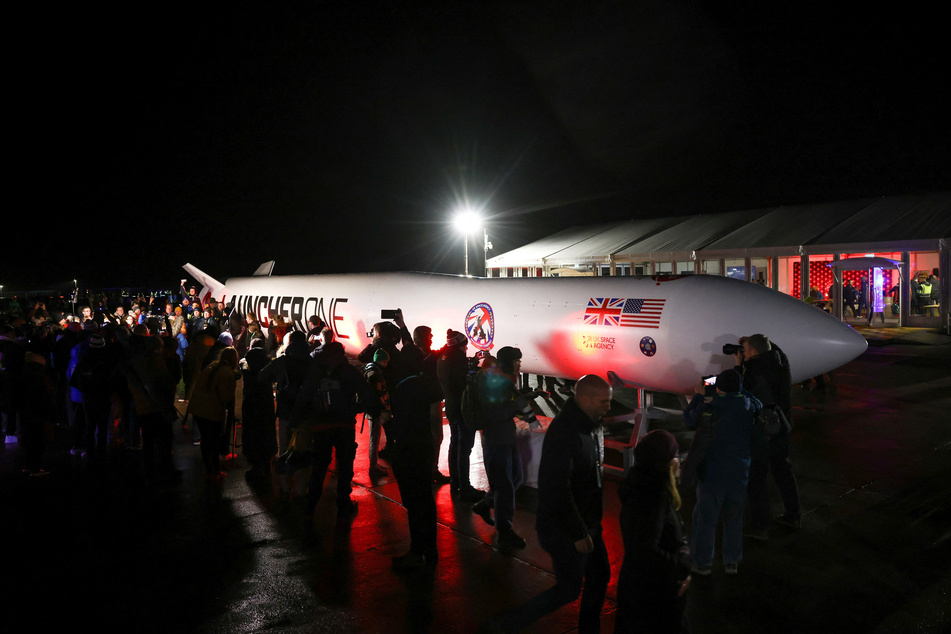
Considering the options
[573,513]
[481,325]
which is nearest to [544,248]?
[481,325]

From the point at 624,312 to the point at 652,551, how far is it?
20.6 feet

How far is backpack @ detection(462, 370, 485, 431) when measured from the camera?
5.60m

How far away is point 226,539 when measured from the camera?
582 centimetres

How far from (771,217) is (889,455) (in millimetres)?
18605

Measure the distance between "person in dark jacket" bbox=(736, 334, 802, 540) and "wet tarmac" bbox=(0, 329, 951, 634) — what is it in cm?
19

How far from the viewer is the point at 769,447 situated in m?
5.55

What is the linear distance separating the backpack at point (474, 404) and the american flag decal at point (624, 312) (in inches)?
153

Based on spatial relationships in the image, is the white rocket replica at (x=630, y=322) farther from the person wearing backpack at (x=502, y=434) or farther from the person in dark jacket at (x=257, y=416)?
the person in dark jacket at (x=257, y=416)

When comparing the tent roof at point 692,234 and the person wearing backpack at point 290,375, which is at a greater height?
the tent roof at point 692,234

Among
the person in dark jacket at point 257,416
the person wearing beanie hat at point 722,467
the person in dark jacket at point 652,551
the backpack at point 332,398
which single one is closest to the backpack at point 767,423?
the person wearing beanie hat at point 722,467

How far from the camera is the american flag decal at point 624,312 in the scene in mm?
8711

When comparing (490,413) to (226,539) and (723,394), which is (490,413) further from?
(226,539)

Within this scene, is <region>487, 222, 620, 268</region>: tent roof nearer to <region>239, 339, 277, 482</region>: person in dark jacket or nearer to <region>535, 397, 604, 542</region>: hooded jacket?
<region>239, 339, 277, 482</region>: person in dark jacket

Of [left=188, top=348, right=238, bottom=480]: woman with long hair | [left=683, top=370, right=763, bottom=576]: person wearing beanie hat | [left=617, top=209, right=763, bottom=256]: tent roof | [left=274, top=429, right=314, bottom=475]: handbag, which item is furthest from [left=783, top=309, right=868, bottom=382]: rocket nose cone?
[left=617, top=209, right=763, bottom=256]: tent roof
